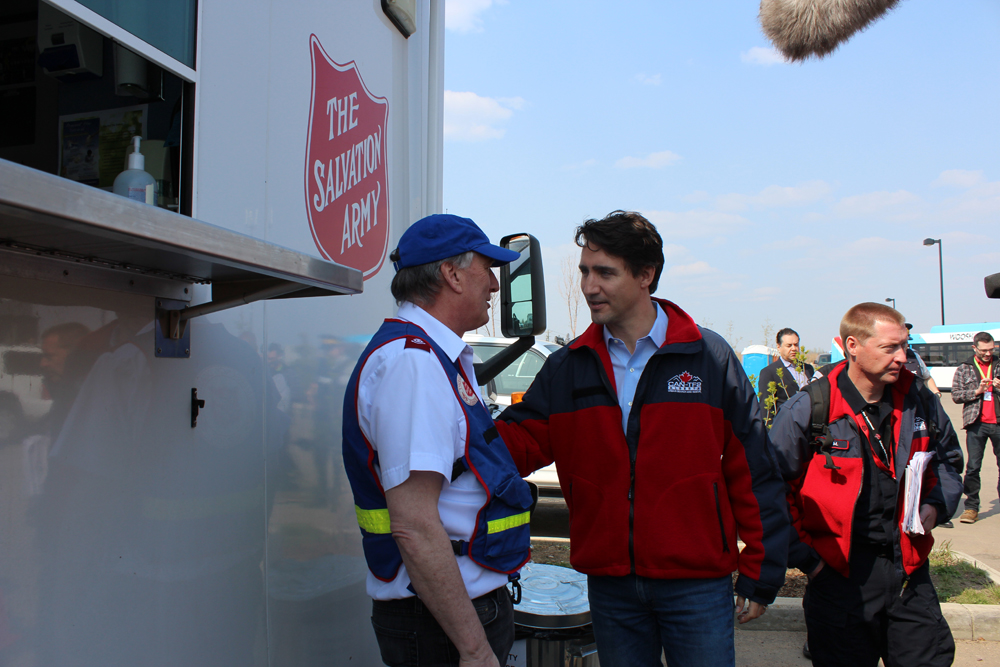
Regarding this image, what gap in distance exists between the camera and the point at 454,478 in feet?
5.22

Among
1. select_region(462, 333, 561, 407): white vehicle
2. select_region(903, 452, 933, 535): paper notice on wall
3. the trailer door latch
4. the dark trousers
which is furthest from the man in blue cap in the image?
select_region(462, 333, 561, 407): white vehicle

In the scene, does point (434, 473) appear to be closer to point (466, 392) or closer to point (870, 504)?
point (466, 392)

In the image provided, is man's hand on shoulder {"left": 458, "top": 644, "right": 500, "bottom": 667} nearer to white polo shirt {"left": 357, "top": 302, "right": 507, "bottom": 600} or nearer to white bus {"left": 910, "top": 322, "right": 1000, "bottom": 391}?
white polo shirt {"left": 357, "top": 302, "right": 507, "bottom": 600}

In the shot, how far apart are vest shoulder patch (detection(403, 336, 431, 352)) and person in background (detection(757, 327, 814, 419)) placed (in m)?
5.79

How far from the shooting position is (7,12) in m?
1.82

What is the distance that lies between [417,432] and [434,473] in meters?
0.11

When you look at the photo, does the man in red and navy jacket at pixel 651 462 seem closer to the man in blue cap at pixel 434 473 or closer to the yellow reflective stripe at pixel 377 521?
the man in blue cap at pixel 434 473

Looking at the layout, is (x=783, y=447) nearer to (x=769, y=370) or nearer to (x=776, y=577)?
(x=776, y=577)

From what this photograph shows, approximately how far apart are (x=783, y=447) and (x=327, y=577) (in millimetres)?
1885

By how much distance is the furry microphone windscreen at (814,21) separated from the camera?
629cm

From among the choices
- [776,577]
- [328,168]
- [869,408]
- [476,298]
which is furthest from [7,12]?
[869,408]

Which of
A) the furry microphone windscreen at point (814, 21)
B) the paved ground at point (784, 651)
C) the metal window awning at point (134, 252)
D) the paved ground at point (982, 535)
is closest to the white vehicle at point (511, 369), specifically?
the paved ground at point (784, 651)

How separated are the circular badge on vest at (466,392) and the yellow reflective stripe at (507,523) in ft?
1.00

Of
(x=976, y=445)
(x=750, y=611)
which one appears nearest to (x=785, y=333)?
(x=976, y=445)
